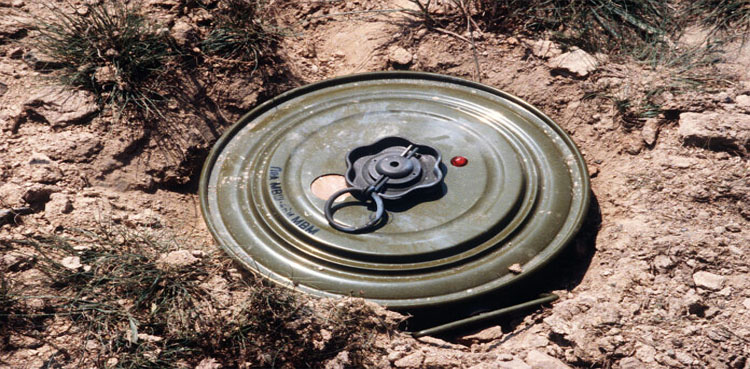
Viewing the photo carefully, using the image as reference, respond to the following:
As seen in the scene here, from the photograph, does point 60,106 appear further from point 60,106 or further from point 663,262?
point 663,262

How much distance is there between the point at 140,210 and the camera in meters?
2.86

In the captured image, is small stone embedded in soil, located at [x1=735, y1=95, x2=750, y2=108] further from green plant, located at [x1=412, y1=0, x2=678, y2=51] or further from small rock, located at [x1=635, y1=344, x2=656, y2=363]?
small rock, located at [x1=635, y1=344, x2=656, y2=363]

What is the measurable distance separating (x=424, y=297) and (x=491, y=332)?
1.06 ft

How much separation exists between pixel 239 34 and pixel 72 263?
156 cm

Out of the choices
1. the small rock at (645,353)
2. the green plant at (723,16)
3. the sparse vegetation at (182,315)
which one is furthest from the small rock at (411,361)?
the green plant at (723,16)

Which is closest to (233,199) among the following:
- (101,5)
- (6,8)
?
(101,5)

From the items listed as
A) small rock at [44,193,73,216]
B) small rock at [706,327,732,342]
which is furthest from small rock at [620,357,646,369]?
small rock at [44,193,73,216]

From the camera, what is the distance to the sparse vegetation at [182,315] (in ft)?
7.28

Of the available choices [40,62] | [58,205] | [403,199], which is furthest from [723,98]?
[40,62]

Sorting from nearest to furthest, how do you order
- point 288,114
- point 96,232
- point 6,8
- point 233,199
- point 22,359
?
point 22,359
point 96,232
point 233,199
point 288,114
point 6,8

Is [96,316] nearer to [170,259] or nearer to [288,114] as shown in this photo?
[170,259]

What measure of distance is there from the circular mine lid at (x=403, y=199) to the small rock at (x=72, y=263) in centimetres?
51

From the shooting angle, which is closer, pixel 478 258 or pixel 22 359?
pixel 22 359

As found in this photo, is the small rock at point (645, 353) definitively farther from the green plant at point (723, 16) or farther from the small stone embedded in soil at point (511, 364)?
the green plant at point (723, 16)
